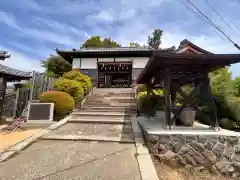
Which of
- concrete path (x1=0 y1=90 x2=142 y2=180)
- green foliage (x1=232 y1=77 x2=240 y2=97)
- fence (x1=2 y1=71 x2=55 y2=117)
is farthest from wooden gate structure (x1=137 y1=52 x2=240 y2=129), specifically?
fence (x1=2 y1=71 x2=55 y2=117)

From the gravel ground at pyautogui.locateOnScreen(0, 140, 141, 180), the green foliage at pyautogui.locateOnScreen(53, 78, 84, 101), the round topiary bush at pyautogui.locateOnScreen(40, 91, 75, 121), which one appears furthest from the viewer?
the green foliage at pyautogui.locateOnScreen(53, 78, 84, 101)

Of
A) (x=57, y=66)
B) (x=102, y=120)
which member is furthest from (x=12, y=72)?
(x=57, y=66)

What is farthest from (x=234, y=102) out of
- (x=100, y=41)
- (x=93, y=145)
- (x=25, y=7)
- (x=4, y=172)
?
(x=100, y=41)

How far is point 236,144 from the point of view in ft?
11.0

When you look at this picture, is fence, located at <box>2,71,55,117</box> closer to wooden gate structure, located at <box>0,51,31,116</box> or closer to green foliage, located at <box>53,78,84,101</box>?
wooden gate structure, located at <box>0,51,31,116</box>

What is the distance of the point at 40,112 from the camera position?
5875 mm

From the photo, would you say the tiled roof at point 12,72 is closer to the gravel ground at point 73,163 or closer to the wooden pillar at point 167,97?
the gravel ground at point 73,163

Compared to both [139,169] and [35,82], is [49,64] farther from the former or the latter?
[139,169]

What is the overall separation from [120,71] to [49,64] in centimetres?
801

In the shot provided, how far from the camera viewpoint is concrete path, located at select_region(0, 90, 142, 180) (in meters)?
2.32

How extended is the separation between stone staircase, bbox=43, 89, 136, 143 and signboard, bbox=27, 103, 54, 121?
778 millimetres

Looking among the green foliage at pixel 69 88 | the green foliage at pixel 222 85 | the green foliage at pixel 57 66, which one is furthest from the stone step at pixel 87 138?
the green foliage at pixel 57 66

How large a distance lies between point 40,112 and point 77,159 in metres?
3.76

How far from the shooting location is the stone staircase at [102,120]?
4172 millimetres
